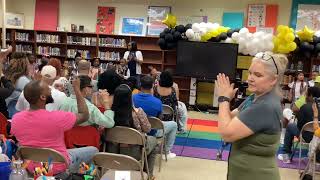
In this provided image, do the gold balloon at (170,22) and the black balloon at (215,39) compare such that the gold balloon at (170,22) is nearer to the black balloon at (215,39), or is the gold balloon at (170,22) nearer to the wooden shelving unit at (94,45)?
the wooden shelving unit at (94,45)

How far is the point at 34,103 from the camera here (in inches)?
111

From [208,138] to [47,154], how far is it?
185 inches

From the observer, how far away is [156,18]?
36.7 feet

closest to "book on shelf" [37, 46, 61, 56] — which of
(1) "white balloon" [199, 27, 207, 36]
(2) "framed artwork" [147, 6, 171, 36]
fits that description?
(2) "framed artwork" [147, 6, 171, 36]

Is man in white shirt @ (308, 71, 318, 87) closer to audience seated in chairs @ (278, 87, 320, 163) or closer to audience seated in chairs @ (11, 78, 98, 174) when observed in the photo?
audience seated in chairs @ (278, 87, 320, 163)

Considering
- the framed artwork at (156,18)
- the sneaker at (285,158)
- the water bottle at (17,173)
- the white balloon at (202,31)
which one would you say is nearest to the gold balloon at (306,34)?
the white balloon at (202,31)

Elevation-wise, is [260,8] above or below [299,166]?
above

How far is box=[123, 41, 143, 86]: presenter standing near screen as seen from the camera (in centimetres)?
1034

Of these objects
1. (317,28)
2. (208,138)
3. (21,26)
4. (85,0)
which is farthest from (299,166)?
(21,26)

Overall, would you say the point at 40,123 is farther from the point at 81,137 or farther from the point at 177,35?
the point at 177,35

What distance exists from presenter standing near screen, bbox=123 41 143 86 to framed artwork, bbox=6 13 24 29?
426cm

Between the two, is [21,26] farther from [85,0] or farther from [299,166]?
[299,166]

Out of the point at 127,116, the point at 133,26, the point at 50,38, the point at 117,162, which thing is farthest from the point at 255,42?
the point at 117,162

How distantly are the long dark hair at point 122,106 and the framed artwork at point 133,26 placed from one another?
7.69 meters
